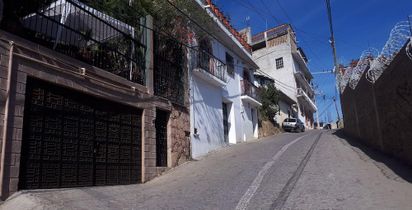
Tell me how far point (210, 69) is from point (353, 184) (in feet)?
36.5

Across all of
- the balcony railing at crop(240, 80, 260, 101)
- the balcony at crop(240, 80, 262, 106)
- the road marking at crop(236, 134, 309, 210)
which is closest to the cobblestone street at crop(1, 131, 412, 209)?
the road marking at crop(236, 134, 309, 210)

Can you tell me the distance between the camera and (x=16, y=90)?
7289mm

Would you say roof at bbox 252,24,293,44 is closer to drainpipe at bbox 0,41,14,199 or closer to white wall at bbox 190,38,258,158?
white wall at bbox 190,38,258,158

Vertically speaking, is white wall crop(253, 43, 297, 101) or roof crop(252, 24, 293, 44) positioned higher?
roof crop(252, 24, 293, 44)

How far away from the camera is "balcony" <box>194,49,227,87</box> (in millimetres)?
16922

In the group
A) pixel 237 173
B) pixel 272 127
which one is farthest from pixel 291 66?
pixel 237 173

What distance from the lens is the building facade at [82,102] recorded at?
7289mm

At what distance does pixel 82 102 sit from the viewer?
9062 mm

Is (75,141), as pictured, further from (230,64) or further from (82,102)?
(230,64)

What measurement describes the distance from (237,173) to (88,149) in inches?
169

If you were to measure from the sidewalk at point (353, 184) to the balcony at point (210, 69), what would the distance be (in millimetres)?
6963

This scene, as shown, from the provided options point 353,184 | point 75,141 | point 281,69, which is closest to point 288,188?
point 353,184

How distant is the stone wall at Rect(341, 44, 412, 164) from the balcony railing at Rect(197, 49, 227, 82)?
22.8 feet

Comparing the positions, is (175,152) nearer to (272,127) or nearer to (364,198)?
(364,198)
